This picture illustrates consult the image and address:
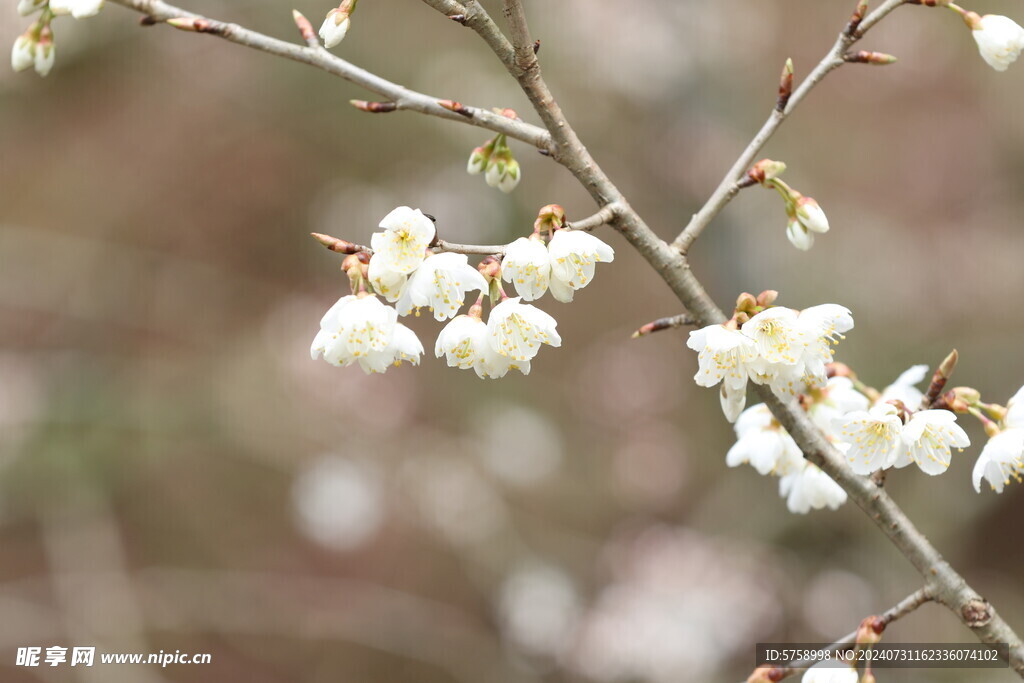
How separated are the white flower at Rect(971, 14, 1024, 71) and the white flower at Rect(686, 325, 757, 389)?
2.16ft

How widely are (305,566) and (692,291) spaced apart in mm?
3972

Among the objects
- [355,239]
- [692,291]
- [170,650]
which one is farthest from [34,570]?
[692,291]

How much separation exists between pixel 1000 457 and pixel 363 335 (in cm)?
87

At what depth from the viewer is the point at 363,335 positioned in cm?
105

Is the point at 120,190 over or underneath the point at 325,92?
over

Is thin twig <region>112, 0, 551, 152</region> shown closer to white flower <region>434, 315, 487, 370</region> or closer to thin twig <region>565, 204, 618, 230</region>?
thin twig <region>565, 204, 618, 230</region>

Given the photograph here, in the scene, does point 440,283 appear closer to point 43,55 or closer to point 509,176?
point 509,176

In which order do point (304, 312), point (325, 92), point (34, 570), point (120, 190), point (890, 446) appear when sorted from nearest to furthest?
point (890, 446)
point (34, 570)
point (325, 92)
point (304, 312)
point (120, 190)

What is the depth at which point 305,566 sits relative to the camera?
4535 millimetres

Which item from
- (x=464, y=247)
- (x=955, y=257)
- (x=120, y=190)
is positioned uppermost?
(x=120, y=190)

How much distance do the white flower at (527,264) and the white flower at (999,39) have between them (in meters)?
0.83

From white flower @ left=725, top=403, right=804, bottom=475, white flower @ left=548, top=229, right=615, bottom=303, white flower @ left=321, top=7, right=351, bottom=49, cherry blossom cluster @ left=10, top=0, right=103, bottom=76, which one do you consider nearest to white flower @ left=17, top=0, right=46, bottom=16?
cherry blossom cluster @ left=10, top=0, right=103, bottom=76

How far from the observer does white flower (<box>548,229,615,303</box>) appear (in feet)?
3.27

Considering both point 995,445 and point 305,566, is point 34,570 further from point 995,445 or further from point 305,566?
point 995,445
